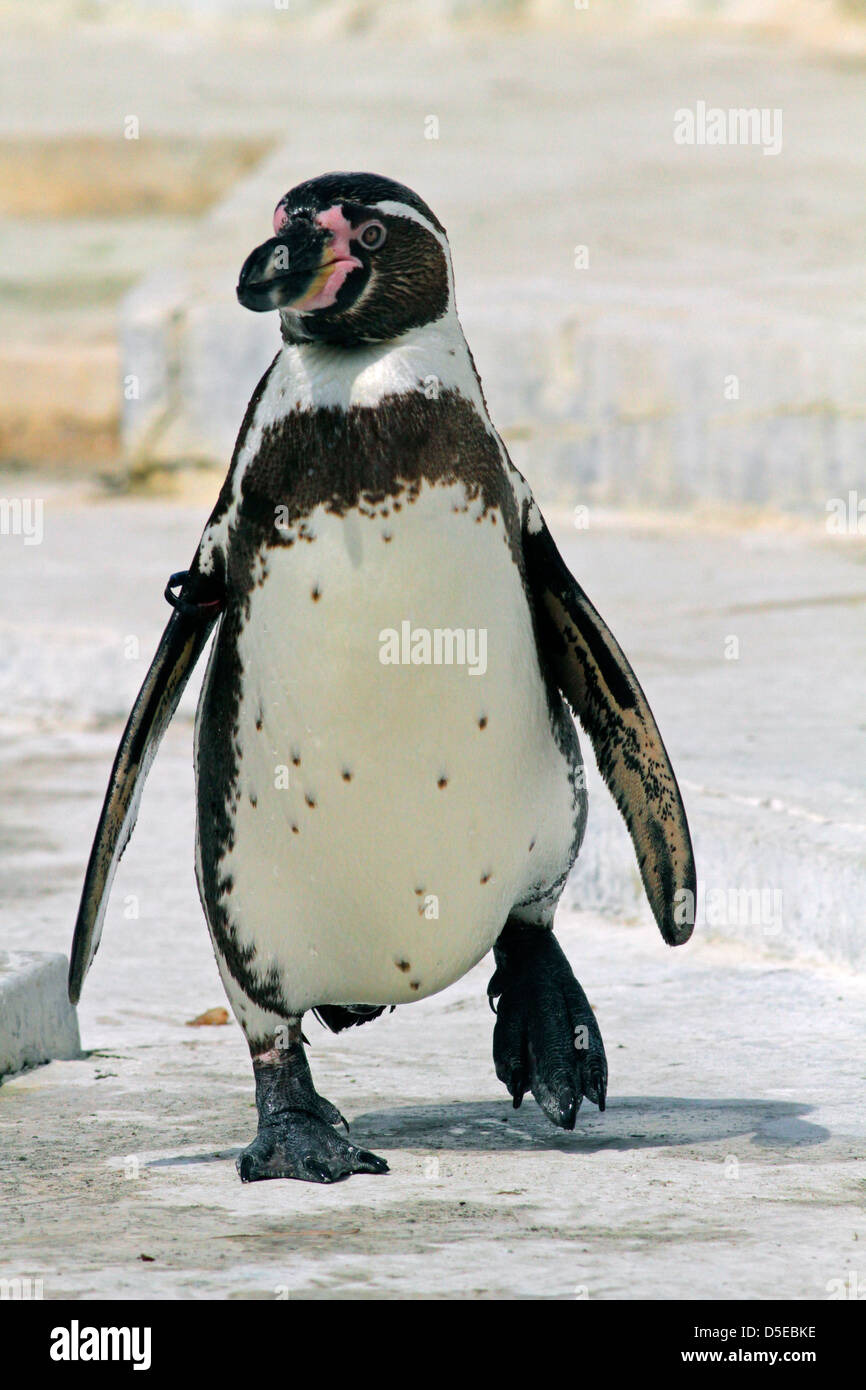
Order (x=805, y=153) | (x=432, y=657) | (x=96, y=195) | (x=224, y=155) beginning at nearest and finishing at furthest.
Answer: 1. (x=432, y=657)
2. (x=805, y=153)
3. (x=224, y=155)
4. (x=96, y=195)

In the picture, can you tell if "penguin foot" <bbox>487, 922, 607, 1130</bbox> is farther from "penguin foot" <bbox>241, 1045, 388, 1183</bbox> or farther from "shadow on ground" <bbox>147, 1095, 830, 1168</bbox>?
"penguin foot" <bbox>241, 1045, 388, 1183</bbox>

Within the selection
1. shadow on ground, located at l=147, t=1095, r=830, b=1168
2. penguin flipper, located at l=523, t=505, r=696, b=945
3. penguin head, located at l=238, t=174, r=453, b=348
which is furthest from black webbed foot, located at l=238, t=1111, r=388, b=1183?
penguin head, located at l=238, t=174, r=453, b=348

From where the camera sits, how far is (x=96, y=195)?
14055 mm

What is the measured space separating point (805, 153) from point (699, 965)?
7.30 m

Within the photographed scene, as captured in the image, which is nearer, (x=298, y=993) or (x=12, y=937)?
(x=298, y=993)

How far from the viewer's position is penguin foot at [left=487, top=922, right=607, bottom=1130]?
296cm

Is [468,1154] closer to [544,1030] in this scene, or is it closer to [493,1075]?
[544,1030]

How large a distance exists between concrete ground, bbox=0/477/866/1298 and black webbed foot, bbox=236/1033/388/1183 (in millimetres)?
35

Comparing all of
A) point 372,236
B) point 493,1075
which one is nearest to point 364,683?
point 372,236

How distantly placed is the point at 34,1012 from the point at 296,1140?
72 centimetres

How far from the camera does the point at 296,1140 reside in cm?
274
